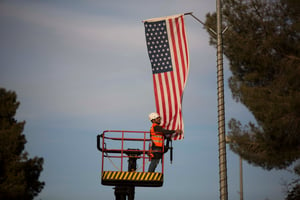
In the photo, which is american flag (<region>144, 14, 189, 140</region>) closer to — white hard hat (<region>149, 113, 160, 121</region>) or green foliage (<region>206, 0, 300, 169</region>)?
white hard hat (<region>149, 113, 160, 121</region>)

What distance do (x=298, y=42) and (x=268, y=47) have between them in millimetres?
1366

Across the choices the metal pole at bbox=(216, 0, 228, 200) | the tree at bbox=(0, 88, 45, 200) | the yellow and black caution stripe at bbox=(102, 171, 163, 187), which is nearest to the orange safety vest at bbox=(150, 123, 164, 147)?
the yellow and black caution stripe at bbox=(102, 171, 163, 187)

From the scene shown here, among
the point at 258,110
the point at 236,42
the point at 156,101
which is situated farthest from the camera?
the point at 236,42

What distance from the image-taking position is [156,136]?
16172 millimetres

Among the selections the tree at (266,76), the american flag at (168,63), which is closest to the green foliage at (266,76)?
the tree at (266,76)

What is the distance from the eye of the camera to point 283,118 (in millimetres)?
19984

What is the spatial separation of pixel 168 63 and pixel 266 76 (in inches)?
302

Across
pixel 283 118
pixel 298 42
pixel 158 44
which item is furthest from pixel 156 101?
pixel 298 42

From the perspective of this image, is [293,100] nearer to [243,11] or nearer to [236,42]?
[236,42]

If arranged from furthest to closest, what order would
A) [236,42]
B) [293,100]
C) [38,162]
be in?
[38,162] < [236,42] < [293,100]

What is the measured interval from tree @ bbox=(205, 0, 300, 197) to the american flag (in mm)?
5075

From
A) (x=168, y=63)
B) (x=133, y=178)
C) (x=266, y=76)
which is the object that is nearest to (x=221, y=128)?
(x=168, y=63)

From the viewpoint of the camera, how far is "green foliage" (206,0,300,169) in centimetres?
2050

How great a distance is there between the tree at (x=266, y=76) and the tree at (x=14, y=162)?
9680 mm
